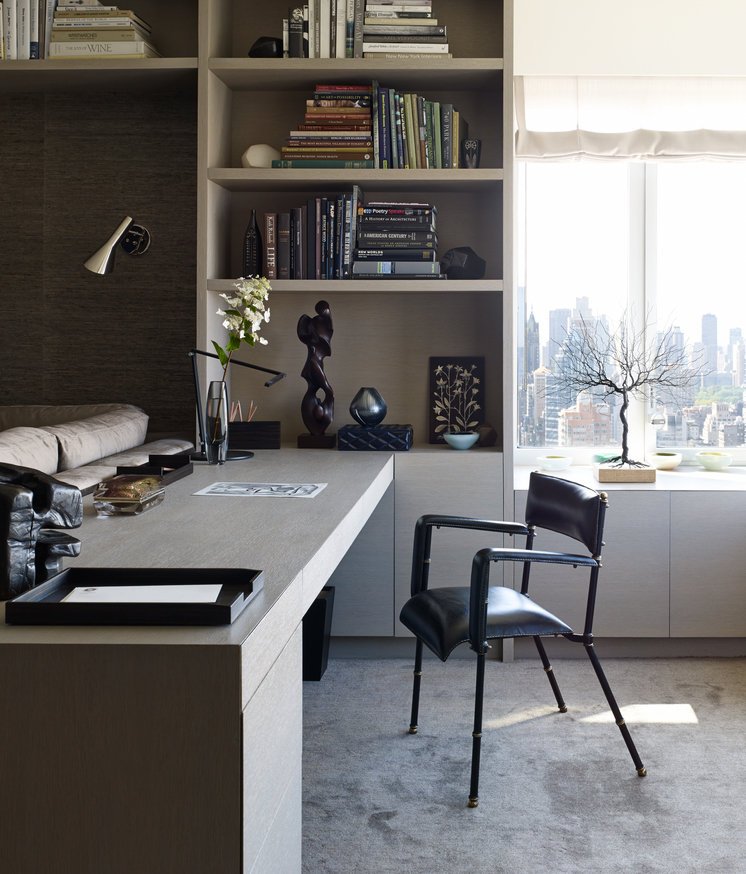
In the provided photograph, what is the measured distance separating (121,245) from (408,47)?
4.42ft

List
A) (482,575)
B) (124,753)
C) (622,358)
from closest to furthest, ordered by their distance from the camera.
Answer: (124,753)
(482,575)
(622,358)

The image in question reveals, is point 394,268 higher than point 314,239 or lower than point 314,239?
lower

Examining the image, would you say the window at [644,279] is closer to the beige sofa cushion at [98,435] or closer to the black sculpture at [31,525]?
the beige sofa cushion at [98,435]

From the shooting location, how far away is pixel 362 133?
3.11 metres

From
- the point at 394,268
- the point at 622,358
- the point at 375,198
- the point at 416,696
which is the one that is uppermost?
the point at 375,198

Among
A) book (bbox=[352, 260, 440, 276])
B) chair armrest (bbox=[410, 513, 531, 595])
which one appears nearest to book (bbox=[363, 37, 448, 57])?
book (bbox=[352, 260, 440, 276])

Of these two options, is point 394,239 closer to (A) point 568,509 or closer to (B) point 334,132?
(B) point 334,132

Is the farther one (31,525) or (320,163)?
(320,163)

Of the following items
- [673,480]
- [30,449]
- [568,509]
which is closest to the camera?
[30,449]

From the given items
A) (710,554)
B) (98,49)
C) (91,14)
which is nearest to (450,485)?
(710,554)

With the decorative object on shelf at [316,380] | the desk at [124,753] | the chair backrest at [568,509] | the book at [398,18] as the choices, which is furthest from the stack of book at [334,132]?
the desk at [124,753]

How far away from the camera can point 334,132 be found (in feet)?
10.2

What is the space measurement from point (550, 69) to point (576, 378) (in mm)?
1344

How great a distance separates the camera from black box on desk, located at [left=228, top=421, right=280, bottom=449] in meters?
3.12
